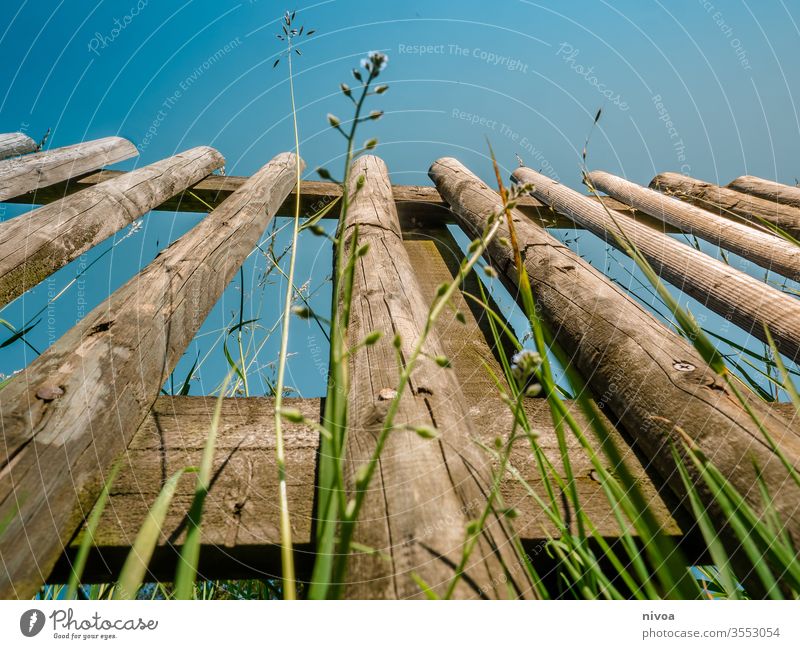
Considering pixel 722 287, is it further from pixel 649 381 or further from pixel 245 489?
pixel 245 489

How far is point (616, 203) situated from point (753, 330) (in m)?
2.51

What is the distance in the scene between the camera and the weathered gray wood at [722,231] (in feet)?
7.43

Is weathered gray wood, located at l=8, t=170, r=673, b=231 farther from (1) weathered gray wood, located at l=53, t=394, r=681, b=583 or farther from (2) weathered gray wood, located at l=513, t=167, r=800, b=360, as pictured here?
(1) weathered gray wood, located at l=53, t=394, r=681, b=583

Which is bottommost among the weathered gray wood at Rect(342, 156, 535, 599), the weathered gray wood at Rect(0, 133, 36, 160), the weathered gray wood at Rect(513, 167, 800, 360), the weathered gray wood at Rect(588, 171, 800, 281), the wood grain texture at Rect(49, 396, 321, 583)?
the wood grain texture at Rect(49, 396, 321, 583)

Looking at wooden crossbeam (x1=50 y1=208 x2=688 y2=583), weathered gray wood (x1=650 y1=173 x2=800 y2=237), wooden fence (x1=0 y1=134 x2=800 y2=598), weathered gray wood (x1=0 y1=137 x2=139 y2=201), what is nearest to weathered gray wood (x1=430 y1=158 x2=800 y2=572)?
wooden fence (x1=0 y1=134 x2=800 y2=598)

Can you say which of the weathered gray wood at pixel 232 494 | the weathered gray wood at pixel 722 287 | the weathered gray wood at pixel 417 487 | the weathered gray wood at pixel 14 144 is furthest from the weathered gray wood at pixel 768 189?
the weathered gray wood at pixel 14 144

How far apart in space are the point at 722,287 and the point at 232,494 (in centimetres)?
180

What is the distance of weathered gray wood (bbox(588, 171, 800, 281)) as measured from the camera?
2.26m

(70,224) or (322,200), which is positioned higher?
(322,200)

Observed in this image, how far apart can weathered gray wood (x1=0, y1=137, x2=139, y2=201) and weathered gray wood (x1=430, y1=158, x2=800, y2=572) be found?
251cm

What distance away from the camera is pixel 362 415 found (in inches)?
38.3

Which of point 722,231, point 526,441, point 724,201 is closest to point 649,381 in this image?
point 526,441
